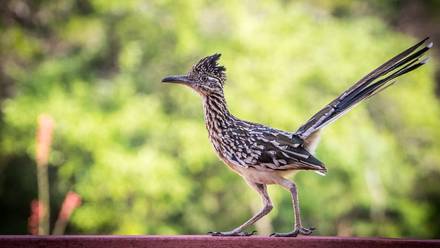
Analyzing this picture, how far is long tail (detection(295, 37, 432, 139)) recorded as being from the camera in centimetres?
350

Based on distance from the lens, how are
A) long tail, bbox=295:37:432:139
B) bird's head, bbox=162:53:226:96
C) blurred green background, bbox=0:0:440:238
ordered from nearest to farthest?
long tail, bbox=295:37:432:139 < bird's head, bbox=162:53:226:96 < blurred green background, bbox=0:0:440:238

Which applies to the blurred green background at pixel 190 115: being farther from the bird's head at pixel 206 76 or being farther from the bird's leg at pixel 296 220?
the bird's leg at pixel 296 220

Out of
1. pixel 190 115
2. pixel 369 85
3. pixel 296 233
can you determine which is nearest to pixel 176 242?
pixel 296 233

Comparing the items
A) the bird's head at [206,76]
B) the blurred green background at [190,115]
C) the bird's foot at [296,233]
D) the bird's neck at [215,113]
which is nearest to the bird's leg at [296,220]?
the bird's foot at [296,233]

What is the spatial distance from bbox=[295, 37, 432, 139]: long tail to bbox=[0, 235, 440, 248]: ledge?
877mm

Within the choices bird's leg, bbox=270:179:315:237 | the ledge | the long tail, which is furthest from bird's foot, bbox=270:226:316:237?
the long tail

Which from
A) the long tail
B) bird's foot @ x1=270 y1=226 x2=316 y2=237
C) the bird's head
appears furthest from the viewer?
the bird's head

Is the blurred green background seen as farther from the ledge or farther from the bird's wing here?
the ledge

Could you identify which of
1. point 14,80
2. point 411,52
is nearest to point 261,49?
point 14,80

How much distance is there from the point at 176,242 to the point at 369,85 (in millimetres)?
1329

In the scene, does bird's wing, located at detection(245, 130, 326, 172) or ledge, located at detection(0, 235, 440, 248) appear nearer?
ledge, located at detection(0, 235, 440, 248)

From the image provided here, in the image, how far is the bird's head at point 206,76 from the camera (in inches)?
144

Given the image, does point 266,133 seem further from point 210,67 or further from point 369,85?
point 369,85

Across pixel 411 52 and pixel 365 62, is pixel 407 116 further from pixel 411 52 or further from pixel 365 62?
pixel 411 52
